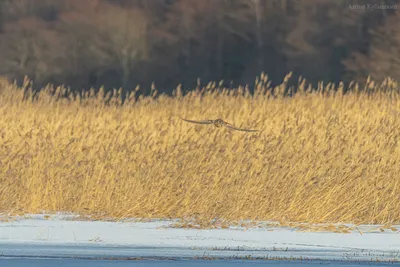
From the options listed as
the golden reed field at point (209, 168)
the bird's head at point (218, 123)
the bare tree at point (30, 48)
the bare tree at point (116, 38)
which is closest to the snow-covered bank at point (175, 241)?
the golden reed field at point (209, 168)

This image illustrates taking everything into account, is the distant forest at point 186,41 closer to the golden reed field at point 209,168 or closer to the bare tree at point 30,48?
the bare tree at point 30,48

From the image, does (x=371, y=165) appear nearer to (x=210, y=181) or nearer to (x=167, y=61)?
(x=210, y=181)

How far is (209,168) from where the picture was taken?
552 inches

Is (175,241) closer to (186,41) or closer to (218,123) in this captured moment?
(218,123)

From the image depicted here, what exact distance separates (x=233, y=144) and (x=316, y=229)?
229 cm

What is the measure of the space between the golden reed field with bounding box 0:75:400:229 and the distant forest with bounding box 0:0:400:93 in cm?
2761

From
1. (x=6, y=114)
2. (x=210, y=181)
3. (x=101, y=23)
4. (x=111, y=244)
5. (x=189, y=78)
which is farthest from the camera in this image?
(x=101, y=23)

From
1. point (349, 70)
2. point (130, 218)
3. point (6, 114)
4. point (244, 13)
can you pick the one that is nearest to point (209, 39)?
point (244, 13)

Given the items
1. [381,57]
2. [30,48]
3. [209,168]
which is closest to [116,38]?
[30,48]

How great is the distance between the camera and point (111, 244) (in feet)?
36.1

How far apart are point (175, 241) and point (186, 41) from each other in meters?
37.7

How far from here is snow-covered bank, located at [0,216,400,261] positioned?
10.4 meters

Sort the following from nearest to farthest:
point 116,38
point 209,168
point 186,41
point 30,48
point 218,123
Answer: point 209,168 → point 218,123 → point 116,38 → point 186,41 → point 30,48

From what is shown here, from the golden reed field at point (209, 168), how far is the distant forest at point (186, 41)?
2761 centimetres
